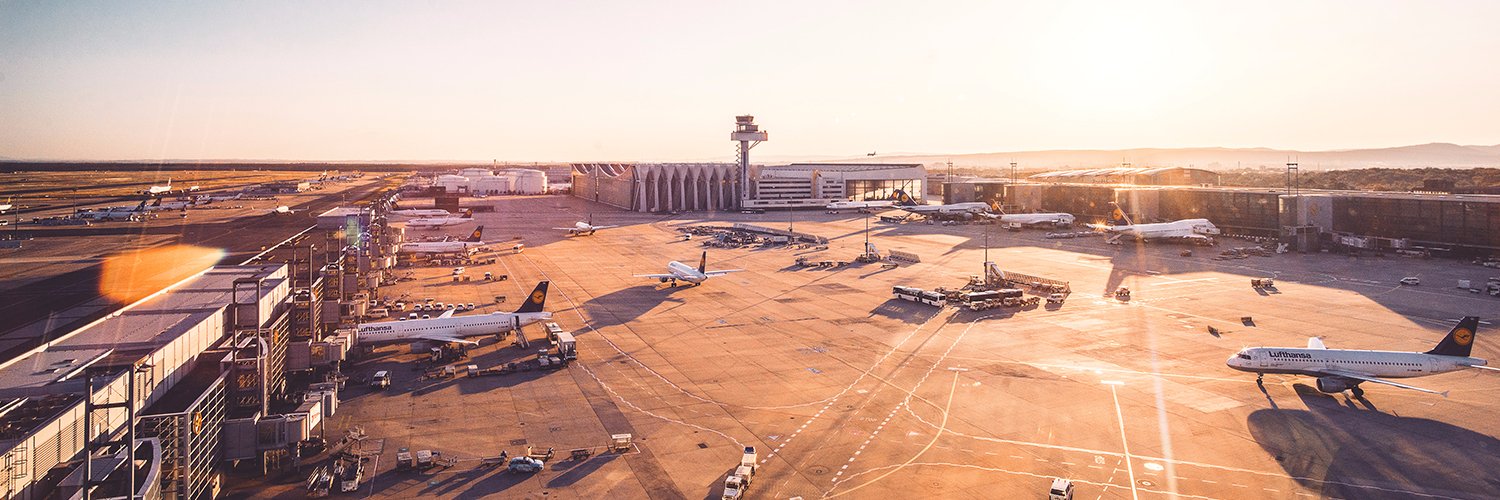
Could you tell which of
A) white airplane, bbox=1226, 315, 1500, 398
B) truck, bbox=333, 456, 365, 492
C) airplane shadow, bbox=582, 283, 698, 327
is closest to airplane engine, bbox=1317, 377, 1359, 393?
white airplane, bbox=1226, 315, 1500, 398

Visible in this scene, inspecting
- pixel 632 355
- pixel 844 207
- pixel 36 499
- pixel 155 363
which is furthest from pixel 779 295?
pixel 844 207

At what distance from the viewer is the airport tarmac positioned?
30.5m

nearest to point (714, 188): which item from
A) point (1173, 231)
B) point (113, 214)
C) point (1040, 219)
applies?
point (1040, 219)

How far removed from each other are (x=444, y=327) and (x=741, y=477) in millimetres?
29137

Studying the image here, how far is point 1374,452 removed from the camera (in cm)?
3278

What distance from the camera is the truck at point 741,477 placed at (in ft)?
92.6

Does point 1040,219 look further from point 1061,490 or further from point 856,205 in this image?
point 1061,490

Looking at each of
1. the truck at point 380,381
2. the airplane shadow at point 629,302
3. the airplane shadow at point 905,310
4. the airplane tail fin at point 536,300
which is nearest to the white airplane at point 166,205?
the airplane shadow at point 629,302

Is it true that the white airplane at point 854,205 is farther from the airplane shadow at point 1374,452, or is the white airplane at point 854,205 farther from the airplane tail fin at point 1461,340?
the airplane shadow at point 1374,452

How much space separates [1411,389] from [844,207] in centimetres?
13659

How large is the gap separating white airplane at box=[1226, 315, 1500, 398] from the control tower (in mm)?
149254

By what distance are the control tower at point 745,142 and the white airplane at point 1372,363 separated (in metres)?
149

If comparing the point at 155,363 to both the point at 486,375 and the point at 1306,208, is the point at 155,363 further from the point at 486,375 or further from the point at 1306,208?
the point at 1306,208

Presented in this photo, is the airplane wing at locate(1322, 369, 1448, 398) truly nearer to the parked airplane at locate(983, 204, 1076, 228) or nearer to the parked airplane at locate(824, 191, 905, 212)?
the parked airplane at locate(983, 204, 1076, 228)
